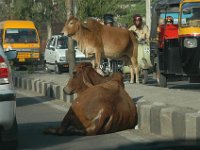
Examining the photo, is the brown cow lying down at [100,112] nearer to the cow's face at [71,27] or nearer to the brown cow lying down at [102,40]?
the brown cow lying down at [102,40]

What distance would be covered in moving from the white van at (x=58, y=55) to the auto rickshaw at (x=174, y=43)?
38.4ft

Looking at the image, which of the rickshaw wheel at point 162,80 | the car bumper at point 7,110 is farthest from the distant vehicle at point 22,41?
the car bumper at point 7,110

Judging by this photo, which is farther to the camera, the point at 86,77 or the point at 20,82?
the point at 20,82

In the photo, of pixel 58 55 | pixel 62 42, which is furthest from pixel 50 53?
pixel 58 55

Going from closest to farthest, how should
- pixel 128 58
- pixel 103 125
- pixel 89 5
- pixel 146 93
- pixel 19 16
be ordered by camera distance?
pixel 103 125
pixel 146 93
pixel 128 58
pixel 89 5
pixel 19 16

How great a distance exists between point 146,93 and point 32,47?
864 inches

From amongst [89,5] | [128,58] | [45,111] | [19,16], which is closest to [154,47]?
[128,58]

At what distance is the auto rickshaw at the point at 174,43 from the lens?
15086 mm

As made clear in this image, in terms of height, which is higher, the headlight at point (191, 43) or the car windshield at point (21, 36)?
the headlight at point (191, 43)

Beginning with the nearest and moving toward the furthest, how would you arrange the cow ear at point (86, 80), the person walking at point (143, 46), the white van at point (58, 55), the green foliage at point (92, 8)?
the cow ear at point (86, 80)
the person walking at point (143, 46)
the white van at point (58, 55)
the green foliage at point (92, 8)

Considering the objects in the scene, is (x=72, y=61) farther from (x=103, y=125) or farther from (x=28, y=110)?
(x=103, y=125)

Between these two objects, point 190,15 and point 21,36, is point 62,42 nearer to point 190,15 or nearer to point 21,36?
point 21,36

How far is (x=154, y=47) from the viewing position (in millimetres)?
17625

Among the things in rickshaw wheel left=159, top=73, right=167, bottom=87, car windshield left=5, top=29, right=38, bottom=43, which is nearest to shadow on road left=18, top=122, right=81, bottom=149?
rickshaw wheel left=159, top=73, right=167, bottom=87
